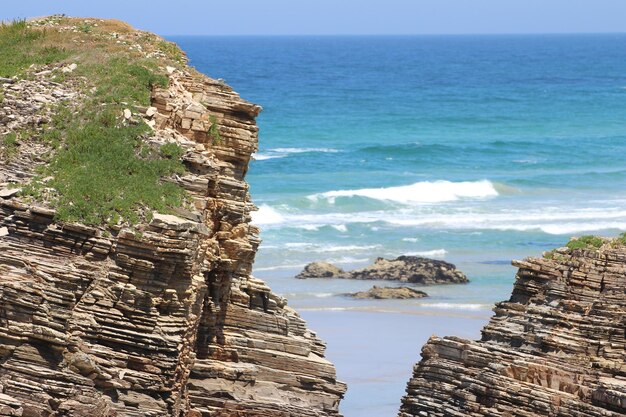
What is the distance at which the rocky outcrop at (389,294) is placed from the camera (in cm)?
5738

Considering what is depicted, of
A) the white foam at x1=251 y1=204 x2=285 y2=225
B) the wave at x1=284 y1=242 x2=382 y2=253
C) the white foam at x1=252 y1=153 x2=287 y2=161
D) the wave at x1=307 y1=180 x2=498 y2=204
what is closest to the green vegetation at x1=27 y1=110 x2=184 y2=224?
the wave at x1=284 y1=242 x2=382 y2=253

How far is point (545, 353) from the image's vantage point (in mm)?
31500

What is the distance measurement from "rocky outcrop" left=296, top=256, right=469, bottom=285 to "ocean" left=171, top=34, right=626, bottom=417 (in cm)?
83

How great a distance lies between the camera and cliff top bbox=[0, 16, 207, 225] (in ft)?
98.9

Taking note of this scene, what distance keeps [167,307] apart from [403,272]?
3287 centimetres

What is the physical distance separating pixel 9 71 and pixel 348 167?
2536 inches

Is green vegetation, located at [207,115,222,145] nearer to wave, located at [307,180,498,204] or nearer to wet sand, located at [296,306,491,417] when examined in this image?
wet sand, located at [296,306,491,417]

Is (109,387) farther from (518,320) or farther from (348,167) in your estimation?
(348,167)

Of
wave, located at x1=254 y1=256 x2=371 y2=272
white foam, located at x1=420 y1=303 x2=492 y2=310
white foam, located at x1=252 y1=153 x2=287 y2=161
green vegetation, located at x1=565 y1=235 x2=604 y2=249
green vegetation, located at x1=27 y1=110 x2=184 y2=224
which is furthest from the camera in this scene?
white foam, located at x1=252 y1=153 x2=287 y2=161

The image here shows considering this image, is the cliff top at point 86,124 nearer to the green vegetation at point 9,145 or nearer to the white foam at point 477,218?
the green vegetation at point 9,145

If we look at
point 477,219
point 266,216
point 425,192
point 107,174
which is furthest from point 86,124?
point 425,192

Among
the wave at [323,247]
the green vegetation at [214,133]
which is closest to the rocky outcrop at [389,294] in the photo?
the wave at [323,247]

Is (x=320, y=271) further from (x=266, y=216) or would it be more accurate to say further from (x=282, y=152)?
(x=282, y=152)

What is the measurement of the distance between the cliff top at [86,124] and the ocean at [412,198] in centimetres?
1187
